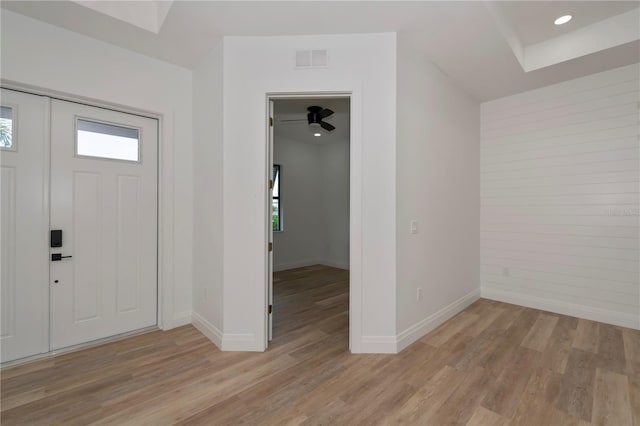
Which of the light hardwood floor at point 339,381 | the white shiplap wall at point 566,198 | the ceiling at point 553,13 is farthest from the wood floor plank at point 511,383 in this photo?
the ceiling at point 553,13

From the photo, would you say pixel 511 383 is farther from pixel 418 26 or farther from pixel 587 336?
pixel 418 26

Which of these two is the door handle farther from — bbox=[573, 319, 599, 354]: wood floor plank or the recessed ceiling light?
the recessed ceiling light

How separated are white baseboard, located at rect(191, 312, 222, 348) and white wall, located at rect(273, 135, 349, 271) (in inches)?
121

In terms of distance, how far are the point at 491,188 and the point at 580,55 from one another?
187cm

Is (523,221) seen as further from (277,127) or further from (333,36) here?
(277,127)

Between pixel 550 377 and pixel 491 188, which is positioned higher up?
pixel 491 188

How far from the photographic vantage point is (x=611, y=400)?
2006mm

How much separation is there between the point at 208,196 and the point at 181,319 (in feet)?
5.04

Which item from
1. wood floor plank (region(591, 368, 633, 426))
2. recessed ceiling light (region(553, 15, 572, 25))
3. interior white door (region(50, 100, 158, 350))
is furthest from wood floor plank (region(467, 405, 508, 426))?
recessed ceiling light (region(553, 15, 572, 25))

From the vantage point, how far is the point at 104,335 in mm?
2842

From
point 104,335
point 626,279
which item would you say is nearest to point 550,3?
point 626,279

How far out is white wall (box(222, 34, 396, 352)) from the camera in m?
2.63

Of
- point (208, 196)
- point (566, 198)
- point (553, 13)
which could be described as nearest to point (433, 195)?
point (566, 198)

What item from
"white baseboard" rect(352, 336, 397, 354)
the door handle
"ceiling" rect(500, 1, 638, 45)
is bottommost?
"white baseboard" rect(352, 336, 397, 354)
